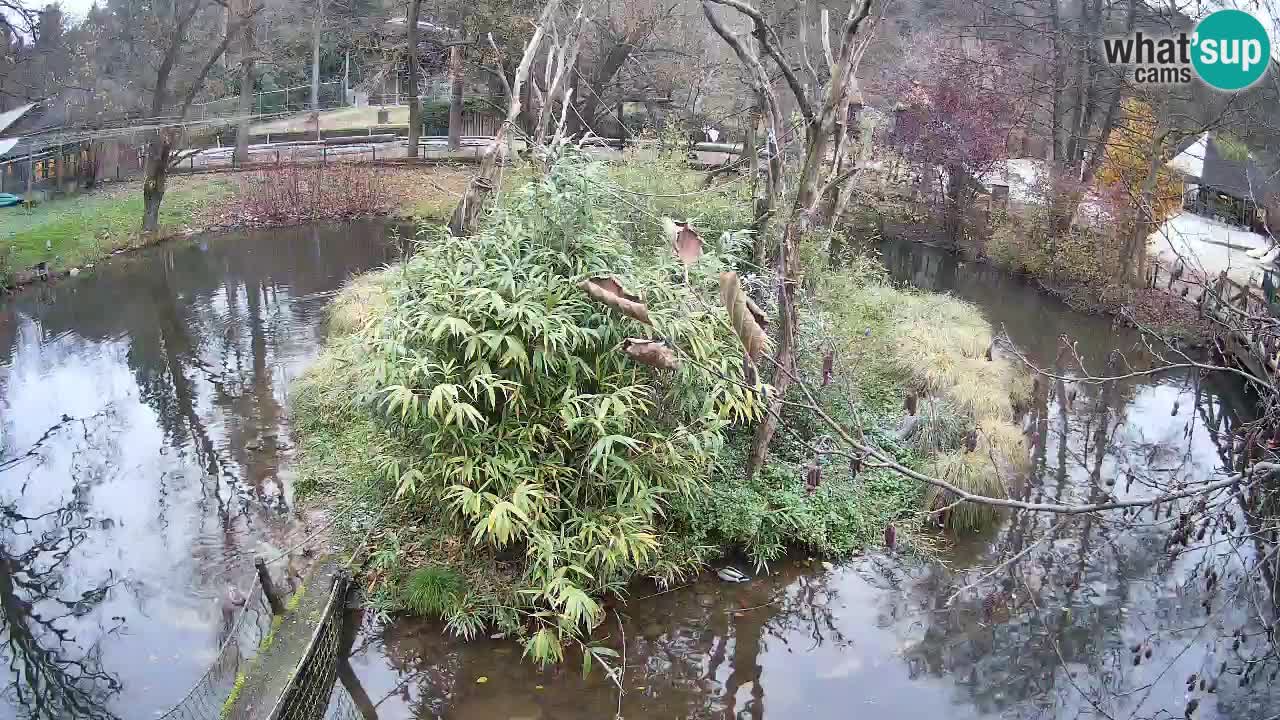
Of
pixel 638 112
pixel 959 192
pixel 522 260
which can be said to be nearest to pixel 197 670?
pixel 522 260

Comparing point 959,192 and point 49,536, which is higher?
point 959,192

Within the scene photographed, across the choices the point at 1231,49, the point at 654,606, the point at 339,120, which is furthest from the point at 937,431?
the point at 339,120

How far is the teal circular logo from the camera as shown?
8.79 metres

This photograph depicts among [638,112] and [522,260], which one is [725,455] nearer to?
[522,260]

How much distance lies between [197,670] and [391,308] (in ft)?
8.21

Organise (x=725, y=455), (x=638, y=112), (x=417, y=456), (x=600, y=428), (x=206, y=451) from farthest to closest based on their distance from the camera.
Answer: (x=638, y=112) < (x=206, y=451) < (x=725, y=455) < (x=417, y=456) < (x=600, y=428)

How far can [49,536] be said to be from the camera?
7676 mm

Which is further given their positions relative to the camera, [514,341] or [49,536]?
[49,536]

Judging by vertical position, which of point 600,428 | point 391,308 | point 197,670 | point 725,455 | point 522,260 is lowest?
point 197,670

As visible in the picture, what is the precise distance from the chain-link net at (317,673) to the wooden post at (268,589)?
0.99 feet

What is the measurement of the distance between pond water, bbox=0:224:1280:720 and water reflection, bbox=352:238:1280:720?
16 millimetres

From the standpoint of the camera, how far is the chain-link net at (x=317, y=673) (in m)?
5.30

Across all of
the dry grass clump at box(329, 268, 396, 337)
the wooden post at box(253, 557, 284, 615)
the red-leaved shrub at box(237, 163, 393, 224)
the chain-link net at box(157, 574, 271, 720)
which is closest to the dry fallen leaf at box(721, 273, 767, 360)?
the chain-link net at box(157, 574, 271, 720)

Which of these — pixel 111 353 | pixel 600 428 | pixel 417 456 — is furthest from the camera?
pixel 111 353
